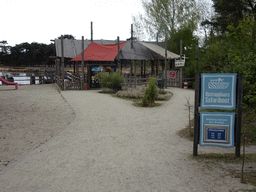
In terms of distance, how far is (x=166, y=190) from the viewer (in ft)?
12.2

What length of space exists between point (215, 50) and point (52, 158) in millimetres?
17953

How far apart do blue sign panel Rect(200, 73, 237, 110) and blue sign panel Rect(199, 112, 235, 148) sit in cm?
20

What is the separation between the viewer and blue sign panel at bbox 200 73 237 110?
4945mm

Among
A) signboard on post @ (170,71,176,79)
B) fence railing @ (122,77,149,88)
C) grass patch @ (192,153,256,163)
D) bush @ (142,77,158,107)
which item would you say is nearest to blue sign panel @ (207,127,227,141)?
grass patch @ (192,153,256,163)

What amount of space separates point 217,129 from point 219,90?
0.76 m

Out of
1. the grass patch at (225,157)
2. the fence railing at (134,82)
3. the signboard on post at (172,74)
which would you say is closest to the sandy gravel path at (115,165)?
the grass patch at (225,157)

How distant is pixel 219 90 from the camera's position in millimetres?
5020

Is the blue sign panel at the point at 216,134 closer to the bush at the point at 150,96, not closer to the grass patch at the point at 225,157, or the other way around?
the grass patch at the point at 225,157

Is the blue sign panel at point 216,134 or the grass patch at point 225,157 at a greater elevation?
the blue sign panel at point 216,134

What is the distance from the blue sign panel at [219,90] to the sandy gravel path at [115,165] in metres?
1.20

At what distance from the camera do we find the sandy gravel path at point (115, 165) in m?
3.94

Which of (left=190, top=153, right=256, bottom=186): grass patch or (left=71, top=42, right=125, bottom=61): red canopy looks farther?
(left=71, top=42, right=125, bottom=61): red canopy

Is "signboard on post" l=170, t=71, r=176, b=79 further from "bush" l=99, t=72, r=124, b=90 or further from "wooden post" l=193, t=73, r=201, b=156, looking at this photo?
"wooden post" l=193, t=73, r=201, b=156

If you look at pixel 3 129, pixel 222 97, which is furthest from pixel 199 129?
pixel 3 129
